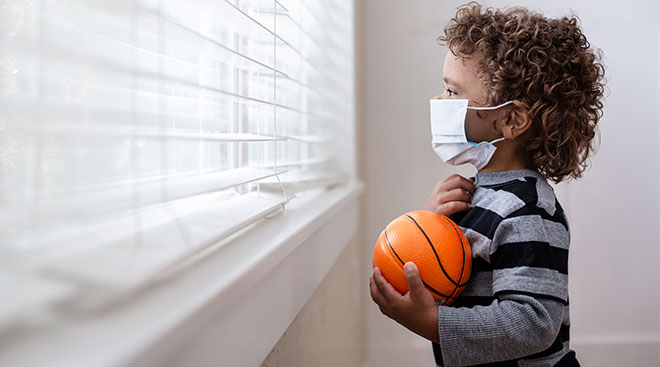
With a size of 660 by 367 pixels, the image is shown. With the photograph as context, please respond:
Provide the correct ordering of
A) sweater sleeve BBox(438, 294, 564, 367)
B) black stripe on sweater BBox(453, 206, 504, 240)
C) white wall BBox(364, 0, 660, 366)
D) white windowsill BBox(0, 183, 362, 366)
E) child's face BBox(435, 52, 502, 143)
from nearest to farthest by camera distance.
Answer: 1. white windowsill BBox(0, 183, 362, 366)
2. sweater sleeve BBox(438, 294, 564, 367)
3. black stripe on sweater BBox(453, 206, 504, 240)
4. child's face BBox(435, 52, 502, 143)
5. white wall BBox(364, 0, 660, 366)

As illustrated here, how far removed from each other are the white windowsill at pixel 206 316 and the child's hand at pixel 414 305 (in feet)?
0.60

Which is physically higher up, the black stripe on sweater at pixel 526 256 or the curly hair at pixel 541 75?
the curly hair at pixel 541 75

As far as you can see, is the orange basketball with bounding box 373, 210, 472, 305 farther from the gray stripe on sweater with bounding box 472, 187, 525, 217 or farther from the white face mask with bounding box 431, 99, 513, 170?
the white face mask with bounding box 431, 99, 513, 170

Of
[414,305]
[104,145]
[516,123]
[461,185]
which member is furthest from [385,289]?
[104,145]

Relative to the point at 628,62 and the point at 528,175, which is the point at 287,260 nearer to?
the point at 528,175

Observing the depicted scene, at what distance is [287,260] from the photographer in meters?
1.00

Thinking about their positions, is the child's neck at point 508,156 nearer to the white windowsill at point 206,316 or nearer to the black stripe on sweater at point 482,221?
the black stripe on sweater at point 482,221

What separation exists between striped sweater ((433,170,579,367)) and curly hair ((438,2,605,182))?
0.42ft

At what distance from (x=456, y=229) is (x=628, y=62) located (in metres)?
2.27

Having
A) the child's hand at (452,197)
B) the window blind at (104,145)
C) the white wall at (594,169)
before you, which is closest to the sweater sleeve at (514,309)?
the child's hand at (452,197)

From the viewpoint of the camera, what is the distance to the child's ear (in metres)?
1.28

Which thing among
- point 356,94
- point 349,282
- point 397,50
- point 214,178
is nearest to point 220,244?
point 214,178

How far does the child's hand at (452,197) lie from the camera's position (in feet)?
4.40

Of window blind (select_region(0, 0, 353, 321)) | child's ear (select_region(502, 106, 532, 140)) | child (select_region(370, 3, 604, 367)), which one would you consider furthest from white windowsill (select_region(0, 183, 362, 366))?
child's ear (select_region(502, 106, 532, 140))
